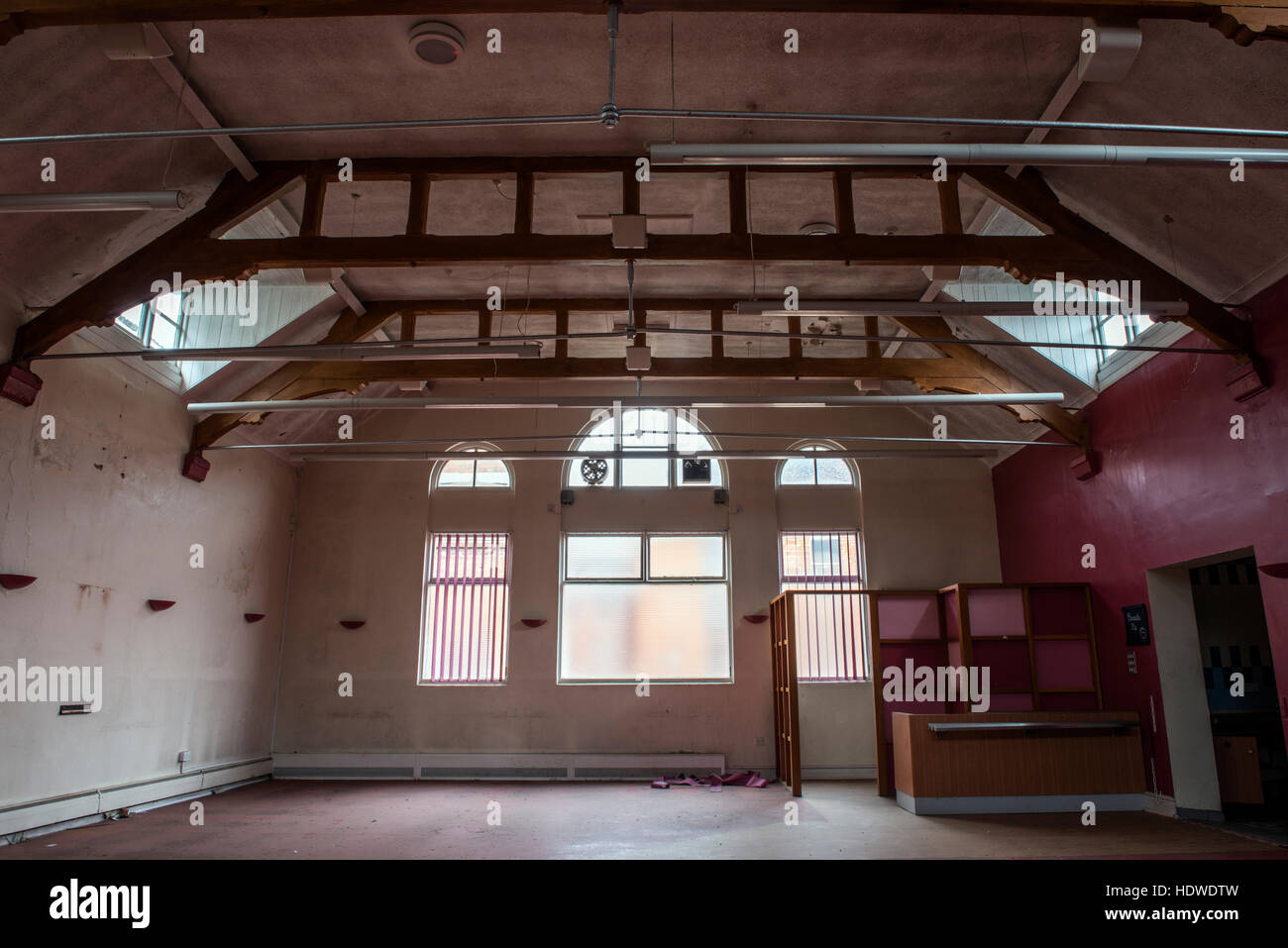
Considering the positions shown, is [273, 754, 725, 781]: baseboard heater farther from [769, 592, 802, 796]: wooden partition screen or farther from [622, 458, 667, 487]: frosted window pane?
[622, 458, 667, 487]: frosted window pane

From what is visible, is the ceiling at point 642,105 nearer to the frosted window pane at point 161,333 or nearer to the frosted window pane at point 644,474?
the frosted window pane at point 161,333

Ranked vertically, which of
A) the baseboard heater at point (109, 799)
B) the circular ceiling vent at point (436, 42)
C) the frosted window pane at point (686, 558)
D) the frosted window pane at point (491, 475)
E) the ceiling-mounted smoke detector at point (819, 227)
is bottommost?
the baseboard heater at point (109, 799)

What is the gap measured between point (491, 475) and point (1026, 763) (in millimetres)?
7604

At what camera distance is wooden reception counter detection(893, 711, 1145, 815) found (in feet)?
25.6

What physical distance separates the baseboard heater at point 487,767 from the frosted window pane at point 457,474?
373 centimetres

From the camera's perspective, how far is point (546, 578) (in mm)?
11172

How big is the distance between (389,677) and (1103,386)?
952 centimetres

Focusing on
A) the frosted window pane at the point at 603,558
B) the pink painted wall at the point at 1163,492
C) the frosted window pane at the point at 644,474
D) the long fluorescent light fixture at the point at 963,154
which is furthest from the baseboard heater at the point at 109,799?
the pink painted wall at the point at 1163,492

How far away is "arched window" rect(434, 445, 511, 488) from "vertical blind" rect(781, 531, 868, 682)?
4.16 m

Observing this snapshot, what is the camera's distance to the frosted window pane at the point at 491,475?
11.6 m

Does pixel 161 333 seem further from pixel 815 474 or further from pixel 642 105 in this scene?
pixel 815 474

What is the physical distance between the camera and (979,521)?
11.4 m

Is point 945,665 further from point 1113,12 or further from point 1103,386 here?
point 1113,12
